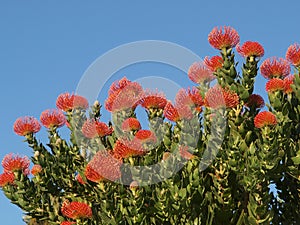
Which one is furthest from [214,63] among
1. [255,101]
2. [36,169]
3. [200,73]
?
[36,169]

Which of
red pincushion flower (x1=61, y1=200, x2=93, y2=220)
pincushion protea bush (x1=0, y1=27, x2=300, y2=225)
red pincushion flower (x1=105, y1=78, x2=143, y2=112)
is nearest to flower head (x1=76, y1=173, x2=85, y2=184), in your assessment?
pincushion protea bush (x1=0, y1=27, x2=300, y2=225)

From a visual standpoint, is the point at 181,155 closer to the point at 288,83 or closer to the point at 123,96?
the point at 123,96

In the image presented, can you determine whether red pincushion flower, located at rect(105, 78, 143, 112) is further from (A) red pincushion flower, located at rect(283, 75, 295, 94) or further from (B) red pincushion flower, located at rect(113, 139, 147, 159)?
(A) red pincushion flower, located at rect(283, 75, 295, 94)

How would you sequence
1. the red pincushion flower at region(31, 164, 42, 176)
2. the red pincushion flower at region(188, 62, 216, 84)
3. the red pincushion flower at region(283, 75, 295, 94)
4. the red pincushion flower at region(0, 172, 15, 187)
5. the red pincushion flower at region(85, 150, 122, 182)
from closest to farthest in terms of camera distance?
the red pincushion flower at region(85, 150, 122, 182) → the red pincushion flower at region(283, 75, 295, 94) → the red pincushion flower at region(188, 62, 216, 84) → the red pincushion flower at region(0, 172, 15, 187) → the red pincushion flower at region(31, 164, 42, 176)

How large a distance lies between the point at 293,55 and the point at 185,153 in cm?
203

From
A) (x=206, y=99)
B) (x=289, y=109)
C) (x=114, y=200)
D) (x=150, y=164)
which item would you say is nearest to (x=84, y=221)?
(x=114, y=200)

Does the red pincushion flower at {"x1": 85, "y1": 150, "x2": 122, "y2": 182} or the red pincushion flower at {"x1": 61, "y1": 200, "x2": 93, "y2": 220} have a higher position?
the red pincushion flower at {"x1": 85, "y1": 150, "x2": 122, "y2": 182}

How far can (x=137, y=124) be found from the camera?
22.8 feet

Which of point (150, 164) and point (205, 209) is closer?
point (150, 164)

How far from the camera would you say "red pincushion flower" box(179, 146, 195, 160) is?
6574 millimetres

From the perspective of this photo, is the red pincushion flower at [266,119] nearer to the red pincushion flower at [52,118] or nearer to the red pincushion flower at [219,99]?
the red pincushion flower at [219,99]

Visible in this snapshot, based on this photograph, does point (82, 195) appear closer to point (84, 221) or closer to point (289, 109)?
point (84, 221)

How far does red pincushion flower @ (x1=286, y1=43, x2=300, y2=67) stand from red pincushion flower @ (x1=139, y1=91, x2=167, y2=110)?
1.66 metres

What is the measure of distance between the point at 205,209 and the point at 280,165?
1017 millimetres
